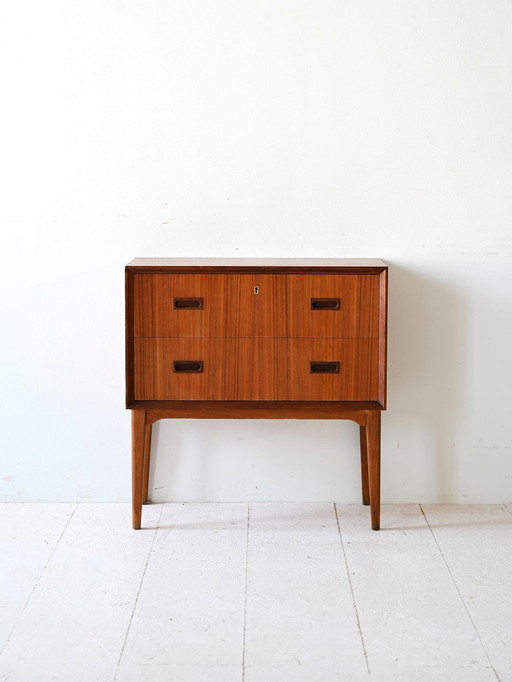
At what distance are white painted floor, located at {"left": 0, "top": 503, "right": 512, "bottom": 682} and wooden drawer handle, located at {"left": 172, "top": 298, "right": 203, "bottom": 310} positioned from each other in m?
0.73

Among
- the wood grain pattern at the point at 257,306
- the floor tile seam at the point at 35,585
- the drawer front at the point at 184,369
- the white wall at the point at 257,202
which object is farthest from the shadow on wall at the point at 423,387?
the floor tile seam at the point at 35,585

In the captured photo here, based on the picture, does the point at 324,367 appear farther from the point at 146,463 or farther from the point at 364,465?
the point at 146,463

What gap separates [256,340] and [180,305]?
0.84 feet

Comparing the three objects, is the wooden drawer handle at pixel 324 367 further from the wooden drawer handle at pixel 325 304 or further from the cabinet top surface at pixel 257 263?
the cabinet top surface at pixel 257 263

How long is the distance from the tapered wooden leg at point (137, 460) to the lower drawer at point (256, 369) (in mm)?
80

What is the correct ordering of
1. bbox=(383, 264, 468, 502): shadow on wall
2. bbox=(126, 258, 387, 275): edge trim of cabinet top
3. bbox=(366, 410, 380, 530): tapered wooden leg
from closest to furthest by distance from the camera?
bbox=(126, 258, 387, 275): edge trim of cabinet top → bbox=(366, 410, 380, 530): tapered wooden leg → bbox=(383, 264, 468, 502): shadow on wall

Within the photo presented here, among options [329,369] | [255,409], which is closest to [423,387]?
[329,369]

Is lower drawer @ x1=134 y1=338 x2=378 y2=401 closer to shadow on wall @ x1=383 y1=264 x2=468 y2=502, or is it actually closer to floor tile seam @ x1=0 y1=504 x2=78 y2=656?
shadow on wall @ x1=383 y1=264 x2=468 y2=502

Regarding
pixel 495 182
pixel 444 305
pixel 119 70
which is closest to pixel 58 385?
pixel 119 70

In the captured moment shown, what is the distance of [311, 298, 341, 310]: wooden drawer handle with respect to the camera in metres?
2.80

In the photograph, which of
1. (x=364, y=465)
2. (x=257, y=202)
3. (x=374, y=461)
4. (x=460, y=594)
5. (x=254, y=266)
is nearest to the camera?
(x=460, y=594)

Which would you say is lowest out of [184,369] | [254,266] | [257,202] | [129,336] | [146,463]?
[146,463]

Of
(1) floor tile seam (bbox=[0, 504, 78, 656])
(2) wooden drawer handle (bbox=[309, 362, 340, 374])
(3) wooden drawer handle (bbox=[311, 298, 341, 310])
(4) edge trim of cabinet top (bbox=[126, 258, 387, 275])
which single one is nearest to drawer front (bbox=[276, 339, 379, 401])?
(2) wooden drawer handle (bbox=[309, 362, 340, 374])

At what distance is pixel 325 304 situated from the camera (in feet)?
9.21
